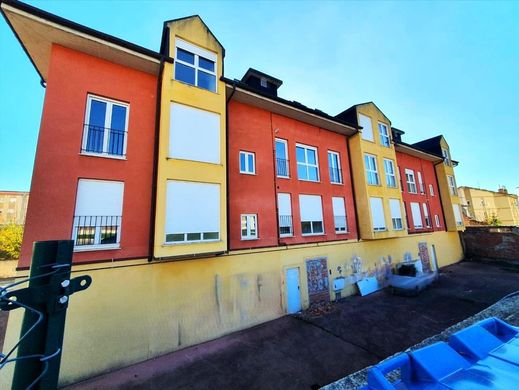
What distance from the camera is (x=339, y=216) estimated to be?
13.4m

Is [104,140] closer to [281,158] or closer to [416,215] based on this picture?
[281,158]

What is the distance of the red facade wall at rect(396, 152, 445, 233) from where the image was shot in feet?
59.7

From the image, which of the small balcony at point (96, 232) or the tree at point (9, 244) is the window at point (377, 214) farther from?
the tree at point (9, 244)

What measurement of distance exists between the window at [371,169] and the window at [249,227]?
883 centimetres

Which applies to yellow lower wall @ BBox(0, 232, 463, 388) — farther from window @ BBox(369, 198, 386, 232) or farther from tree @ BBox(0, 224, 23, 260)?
tree @ BBox(0, 224, 23, 260)

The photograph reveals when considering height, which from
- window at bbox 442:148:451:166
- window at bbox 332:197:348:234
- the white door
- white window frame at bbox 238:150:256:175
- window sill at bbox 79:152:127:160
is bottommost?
the white door

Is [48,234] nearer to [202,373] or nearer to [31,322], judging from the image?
[202,373]

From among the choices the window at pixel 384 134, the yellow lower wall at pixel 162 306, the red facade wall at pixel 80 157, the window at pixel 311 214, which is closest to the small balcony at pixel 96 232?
the red facade wall at pixel 80 157

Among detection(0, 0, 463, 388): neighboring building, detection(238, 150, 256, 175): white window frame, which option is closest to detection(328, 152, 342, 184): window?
detection(0, 0, 463, 388): neighboring building

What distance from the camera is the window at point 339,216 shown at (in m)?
13.3

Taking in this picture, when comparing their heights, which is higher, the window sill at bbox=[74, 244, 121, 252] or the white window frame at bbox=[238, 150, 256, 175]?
the white window frame at bbox=[238, 150, 256, 175]

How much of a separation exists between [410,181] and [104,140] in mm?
22112

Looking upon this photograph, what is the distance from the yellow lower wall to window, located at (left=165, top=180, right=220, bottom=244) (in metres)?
1.11

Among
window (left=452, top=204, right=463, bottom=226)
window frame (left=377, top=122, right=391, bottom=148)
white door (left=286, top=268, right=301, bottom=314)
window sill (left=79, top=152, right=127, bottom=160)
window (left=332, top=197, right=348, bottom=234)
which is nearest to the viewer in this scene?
window sill (left=79, top=152, right=127, bottom=160)
